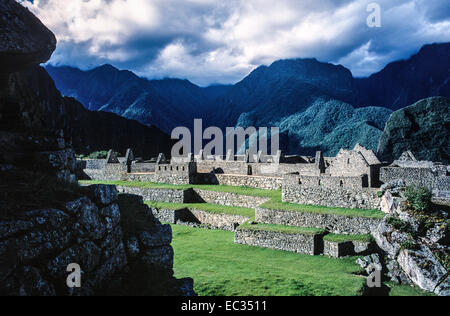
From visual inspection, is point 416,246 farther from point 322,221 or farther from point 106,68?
point 106,68

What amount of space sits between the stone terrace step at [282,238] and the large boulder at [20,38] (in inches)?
530

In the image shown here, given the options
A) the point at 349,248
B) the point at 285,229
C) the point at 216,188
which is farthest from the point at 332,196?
the point at 216,188

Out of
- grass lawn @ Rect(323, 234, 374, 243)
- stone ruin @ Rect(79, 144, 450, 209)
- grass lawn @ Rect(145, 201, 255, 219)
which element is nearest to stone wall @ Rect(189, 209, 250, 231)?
grass lawn @ Rect(145, 201, 255, 219)

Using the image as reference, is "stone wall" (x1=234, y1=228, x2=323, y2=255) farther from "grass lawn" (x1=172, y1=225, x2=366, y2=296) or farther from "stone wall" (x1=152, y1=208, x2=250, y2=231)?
"stone wall" (x1=152, y1=208, x2=250, y2=231)

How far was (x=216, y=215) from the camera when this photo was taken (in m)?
23.8

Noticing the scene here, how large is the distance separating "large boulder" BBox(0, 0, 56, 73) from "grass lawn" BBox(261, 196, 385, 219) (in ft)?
48.4

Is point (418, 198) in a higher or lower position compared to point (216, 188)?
higher

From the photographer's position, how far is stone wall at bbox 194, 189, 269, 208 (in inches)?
947

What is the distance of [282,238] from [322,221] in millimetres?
2640

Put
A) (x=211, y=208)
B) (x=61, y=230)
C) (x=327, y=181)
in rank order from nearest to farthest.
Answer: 1. (x=61, y=230)
2. (x=327, y=181)
3. (x=211, y=208)

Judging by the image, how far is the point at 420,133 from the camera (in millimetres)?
45938

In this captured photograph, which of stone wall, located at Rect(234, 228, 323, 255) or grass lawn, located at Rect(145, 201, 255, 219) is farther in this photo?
grass lawn, located at Rect(145, 201, 255, 219)
